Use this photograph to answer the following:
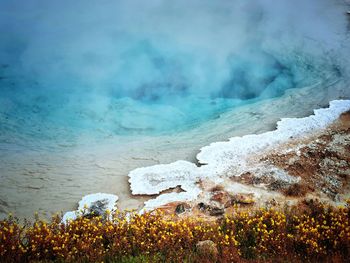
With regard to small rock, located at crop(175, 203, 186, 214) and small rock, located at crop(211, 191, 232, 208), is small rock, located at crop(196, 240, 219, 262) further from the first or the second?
small rock, located at crop(211, 191, 232, 208)

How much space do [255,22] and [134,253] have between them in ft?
72.9

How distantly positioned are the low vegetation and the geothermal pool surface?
2.30 metres

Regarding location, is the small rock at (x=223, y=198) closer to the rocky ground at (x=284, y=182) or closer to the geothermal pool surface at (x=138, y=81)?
the rocky ground at (x=284, y=182)

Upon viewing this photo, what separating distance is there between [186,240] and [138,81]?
12420mm

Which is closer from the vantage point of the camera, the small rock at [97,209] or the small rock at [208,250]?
the small rock at [208,250]

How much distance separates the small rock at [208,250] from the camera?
20.3 ft

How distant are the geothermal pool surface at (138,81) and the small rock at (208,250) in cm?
324

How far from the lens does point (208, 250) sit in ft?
20.8

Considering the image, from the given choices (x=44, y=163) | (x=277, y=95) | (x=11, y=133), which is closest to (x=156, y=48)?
(x=277, y=95)

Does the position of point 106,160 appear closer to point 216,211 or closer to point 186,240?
point 216,211

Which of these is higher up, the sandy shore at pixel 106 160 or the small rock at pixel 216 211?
the sandy shore at pixel 106 160

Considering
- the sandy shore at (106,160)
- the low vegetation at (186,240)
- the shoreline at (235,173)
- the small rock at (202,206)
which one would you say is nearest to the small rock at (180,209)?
the shoreline at (235,173)

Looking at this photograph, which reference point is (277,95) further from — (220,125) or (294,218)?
(294,218)

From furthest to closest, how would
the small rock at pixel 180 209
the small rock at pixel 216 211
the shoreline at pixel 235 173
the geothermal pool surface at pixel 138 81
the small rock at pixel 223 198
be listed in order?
the geothermal pool surface at pixel 138 81
the shoreline at pixel 235 173
the small rock at pixel 223 198
the small rock at pixel 180 209
the small rock at pixel 216 211
